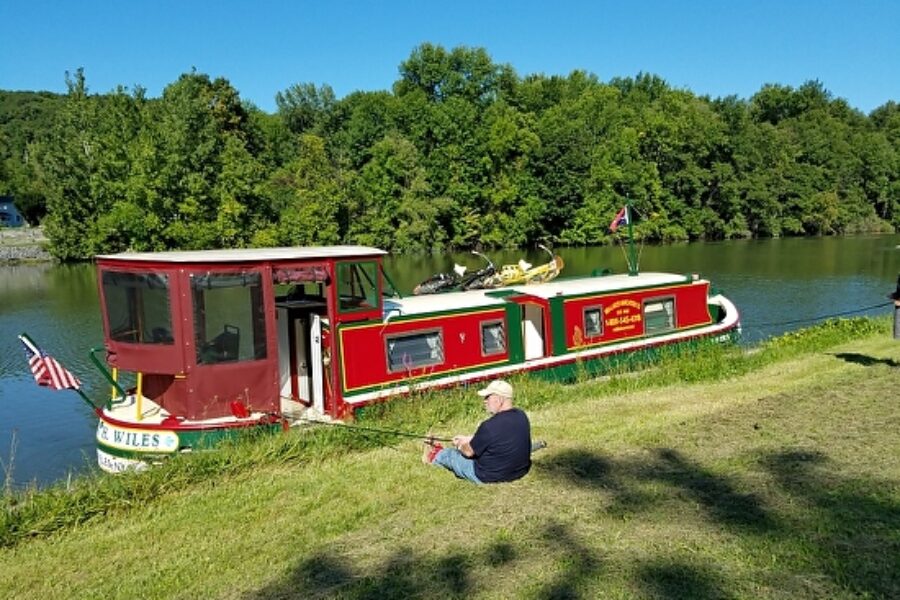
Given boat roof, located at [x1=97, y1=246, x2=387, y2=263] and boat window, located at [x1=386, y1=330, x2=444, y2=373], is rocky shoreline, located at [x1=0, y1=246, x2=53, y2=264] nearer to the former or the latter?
boat roof, located at [x1=97, y1=246, x2=387, y2=263]

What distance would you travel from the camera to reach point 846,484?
6641 mm

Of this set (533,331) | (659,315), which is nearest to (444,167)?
(659,315)

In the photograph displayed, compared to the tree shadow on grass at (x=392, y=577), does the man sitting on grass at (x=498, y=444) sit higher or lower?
higher

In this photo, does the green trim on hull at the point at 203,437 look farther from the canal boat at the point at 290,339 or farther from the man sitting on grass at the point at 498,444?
the man sitting on grass at the point at 498,444

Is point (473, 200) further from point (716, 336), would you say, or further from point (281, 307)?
point (281, 307)

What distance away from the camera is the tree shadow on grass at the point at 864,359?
12.4 meters

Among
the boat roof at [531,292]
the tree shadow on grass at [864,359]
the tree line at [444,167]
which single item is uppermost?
the tree line at [444,167]

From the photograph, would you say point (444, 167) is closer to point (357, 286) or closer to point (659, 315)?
point (659, 315)

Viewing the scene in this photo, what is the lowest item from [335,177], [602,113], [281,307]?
[281,307]

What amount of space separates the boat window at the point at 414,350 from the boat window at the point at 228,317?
8.54ft

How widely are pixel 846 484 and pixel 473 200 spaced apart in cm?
6054

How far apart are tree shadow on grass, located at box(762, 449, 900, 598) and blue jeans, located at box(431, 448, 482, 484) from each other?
2.88m

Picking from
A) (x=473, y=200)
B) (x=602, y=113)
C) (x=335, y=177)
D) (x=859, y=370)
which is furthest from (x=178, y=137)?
(x=859, y=370)

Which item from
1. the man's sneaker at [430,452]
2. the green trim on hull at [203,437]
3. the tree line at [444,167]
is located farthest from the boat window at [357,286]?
the tree line at [444,167]
